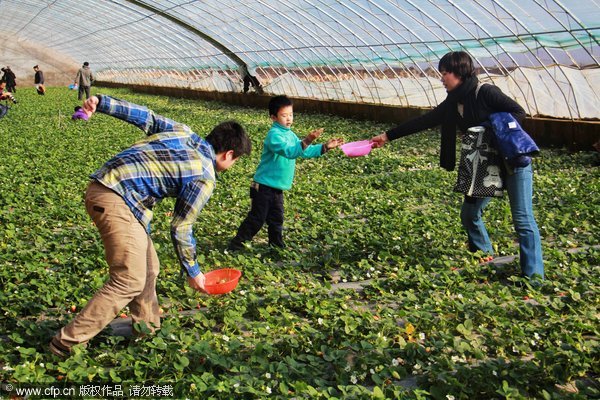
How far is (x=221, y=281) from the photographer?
14.1 ft

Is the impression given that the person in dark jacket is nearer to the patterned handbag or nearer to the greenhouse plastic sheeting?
the patterned handbag

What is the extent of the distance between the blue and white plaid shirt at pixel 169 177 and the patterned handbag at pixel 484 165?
2.50 meters

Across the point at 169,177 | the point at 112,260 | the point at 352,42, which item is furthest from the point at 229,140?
the point at 352,42

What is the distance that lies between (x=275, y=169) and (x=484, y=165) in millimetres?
1894

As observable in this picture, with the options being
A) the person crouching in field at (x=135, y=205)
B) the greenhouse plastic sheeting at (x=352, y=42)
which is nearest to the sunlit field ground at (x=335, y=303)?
the person crouching in field at (x=135, y=205)

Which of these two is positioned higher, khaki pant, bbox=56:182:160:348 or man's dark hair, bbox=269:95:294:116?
man's dark hair, bbox=269:95:294:116

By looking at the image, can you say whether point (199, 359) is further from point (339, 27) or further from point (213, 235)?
point (339, 27)

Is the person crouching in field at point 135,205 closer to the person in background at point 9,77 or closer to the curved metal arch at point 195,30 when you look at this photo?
the curved metal arch at point 195,30

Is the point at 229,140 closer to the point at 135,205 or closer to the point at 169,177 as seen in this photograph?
the point at 169,177

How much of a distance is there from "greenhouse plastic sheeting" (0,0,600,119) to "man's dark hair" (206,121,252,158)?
1033 centimetres

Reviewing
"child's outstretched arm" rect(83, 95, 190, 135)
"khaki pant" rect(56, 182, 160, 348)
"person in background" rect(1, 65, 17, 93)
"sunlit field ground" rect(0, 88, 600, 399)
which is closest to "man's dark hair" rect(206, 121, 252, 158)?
"child's outstretched arm" rect(83, 95, 190, 135)

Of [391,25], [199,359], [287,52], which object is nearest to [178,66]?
[287,52]

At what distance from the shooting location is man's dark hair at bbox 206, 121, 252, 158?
3.63m

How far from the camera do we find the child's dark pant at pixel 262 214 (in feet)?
19.1
